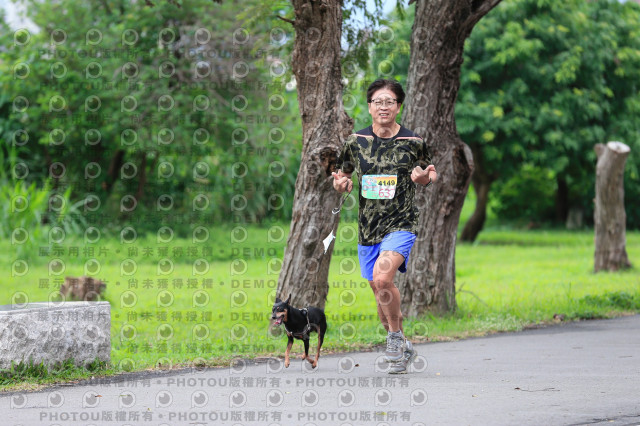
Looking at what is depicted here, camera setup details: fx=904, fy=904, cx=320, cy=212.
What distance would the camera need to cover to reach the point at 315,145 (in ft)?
31.7

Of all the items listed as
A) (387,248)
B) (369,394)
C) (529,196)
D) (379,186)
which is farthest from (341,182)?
(529,196)

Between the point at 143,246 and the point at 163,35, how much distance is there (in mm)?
5345

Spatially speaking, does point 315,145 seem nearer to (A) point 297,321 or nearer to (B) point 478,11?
(B) point 478,11

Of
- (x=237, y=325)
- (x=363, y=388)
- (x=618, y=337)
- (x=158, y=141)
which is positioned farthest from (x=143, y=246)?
(x=363, y=388)

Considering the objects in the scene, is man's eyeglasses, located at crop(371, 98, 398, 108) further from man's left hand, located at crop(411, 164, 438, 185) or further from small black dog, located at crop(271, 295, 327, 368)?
small black dog, located at crop(271, 295, 327, 368)

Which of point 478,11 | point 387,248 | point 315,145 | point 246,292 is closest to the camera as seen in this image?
point 387,248

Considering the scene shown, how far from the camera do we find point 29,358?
277 inches

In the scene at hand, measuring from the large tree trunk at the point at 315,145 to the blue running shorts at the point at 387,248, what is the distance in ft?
7.69

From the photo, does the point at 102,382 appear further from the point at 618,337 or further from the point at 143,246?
the point at 143,246

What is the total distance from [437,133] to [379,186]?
3753mm

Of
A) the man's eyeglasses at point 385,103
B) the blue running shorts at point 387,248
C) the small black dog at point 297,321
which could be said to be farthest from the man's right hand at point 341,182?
the small black dog at point 297,321

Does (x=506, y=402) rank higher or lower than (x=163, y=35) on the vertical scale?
lower

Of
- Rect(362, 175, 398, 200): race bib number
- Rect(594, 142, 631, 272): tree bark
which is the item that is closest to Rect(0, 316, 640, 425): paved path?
Result: Rect(362, 175, 398, 200): race bib number

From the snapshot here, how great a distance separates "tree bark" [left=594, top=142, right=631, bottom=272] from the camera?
60.1 ft
